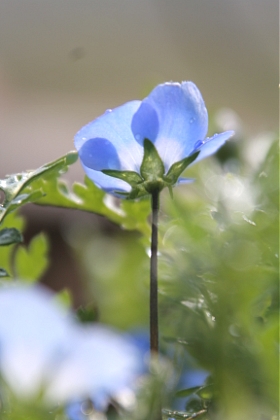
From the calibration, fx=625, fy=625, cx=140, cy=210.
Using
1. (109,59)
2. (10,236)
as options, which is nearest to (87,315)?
(10,236)

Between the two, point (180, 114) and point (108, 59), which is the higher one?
point (180, 114)

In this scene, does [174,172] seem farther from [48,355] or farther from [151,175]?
[48,355]

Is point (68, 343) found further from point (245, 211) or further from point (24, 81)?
point (24, 81)

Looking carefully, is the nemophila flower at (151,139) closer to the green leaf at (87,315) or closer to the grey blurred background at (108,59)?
the green leaf at (87,315)

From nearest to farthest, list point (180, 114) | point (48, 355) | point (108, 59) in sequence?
point (48, 355) < point (180, 114) < point (108, 59)

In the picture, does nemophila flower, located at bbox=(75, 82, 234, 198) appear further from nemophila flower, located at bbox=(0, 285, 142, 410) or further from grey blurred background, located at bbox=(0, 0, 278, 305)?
grey blurred background, located at bbox=(0, 0, 278, 305)

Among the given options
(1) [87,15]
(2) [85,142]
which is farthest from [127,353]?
(1) [87,15]
